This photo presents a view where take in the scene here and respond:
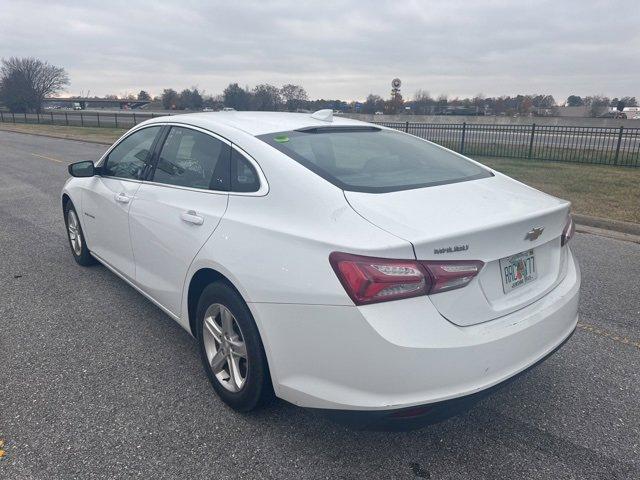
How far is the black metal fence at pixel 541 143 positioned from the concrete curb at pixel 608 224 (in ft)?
26.0

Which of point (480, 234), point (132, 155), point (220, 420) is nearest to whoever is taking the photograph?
point (480, 234)

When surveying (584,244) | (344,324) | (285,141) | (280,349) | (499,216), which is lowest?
(584,244)

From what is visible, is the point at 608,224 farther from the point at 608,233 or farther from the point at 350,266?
the point at 350,266

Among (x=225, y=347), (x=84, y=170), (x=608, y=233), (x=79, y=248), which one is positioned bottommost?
(x=608, y=233)

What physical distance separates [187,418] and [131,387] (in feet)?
1.71

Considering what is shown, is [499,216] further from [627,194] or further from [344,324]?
[627,194]

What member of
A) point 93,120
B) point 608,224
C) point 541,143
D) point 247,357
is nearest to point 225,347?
point 247,357

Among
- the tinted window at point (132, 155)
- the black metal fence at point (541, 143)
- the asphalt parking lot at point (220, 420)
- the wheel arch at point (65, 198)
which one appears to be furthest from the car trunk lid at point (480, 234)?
the black metal fence at point (541, 143)

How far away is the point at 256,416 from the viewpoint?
2.81m

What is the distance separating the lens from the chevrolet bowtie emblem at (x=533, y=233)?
2485 mm

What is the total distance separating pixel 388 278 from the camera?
6.83ft

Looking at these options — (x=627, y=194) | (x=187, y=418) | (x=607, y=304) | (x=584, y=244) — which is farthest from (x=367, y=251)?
(x=627, y=194)

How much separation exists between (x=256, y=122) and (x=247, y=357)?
154cm

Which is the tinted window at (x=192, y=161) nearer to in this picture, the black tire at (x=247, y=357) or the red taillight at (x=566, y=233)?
the black tire at (x=247, y=357)
